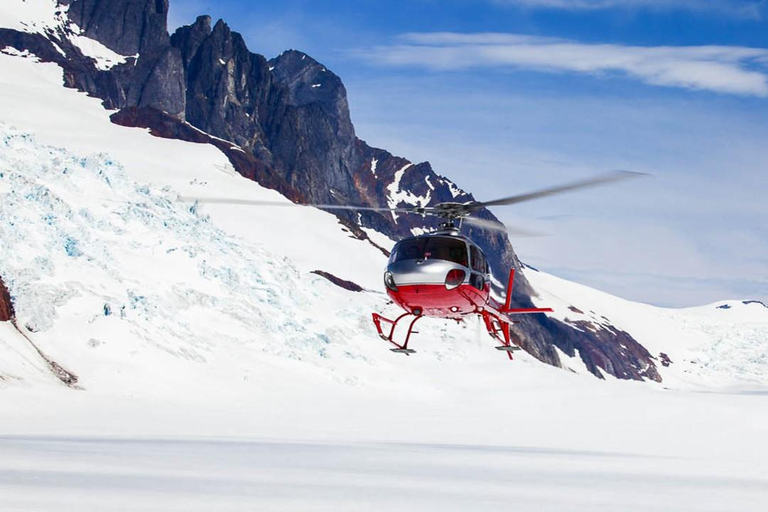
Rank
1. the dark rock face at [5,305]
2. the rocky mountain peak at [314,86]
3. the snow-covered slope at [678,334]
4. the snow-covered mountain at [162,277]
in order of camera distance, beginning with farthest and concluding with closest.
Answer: the rocky mountain peak at [314,86] → the snow-covered slope at [678,334] → the snow-covered mountain at [162,277] → the dark rock face at [5,305]

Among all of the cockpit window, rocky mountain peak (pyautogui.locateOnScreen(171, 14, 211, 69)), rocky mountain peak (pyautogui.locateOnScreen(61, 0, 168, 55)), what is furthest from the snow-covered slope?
the cockpit window

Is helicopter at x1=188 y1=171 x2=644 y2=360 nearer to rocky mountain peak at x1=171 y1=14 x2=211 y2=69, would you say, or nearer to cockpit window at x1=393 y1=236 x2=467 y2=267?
cockpit window at x1=393 y1=236 x2=467 y2=267

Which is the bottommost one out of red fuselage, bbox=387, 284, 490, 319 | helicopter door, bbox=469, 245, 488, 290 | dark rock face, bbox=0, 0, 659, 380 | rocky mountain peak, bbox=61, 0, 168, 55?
red fuselage, bbox=387, 284, 490, 319

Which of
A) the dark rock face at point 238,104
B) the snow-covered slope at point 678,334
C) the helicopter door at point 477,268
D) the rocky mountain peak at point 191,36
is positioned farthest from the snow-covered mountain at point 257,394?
the snow-covered slope at point 678,334

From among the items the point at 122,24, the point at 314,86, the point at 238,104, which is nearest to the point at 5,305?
the point at 238,104

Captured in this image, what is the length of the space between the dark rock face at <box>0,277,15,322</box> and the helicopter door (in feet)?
82.2

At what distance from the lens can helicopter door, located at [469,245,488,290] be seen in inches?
786

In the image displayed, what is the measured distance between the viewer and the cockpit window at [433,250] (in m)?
19.4

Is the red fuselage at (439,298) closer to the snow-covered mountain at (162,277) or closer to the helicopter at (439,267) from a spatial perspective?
the helicopter at (439,267)

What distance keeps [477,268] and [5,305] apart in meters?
25.6

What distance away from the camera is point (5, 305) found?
1492 inches

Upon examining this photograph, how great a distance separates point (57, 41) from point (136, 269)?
9111cm

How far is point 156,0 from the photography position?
140000mm

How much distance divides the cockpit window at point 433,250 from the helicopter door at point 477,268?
0.38 metres
